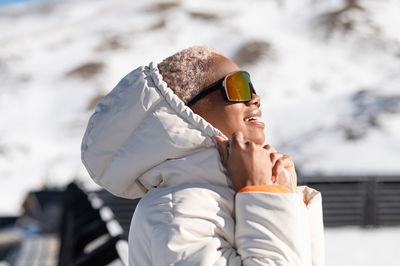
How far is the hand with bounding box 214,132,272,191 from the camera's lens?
1530mm

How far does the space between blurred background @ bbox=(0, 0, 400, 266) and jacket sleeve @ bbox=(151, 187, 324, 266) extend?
18.2 feet

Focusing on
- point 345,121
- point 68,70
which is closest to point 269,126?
point 345,121

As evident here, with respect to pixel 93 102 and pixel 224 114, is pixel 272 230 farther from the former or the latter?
pixel 93 102

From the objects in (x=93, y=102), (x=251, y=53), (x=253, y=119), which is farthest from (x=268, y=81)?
(x=253, y=119)

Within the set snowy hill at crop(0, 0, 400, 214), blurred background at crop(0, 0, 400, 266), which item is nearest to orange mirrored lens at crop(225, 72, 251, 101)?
blurred background at crop(0, 0, 400, 266)

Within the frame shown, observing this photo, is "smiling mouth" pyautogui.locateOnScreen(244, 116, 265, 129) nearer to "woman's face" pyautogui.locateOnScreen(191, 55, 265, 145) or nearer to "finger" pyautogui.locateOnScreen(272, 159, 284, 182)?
"woman's face" pyautogui.locateOnScreen(191, 55, 265, 145)

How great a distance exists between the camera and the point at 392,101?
3216cm

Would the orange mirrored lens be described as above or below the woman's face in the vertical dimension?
above

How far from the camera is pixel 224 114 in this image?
169cm

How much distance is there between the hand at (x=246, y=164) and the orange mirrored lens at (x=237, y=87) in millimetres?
173

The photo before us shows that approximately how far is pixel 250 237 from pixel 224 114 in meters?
0.44

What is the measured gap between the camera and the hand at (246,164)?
5.02 feet

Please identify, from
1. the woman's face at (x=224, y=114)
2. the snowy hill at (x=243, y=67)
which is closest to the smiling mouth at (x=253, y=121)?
the woman's face at (x=224, y=114)

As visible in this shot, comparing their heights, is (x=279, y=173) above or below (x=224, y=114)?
below
